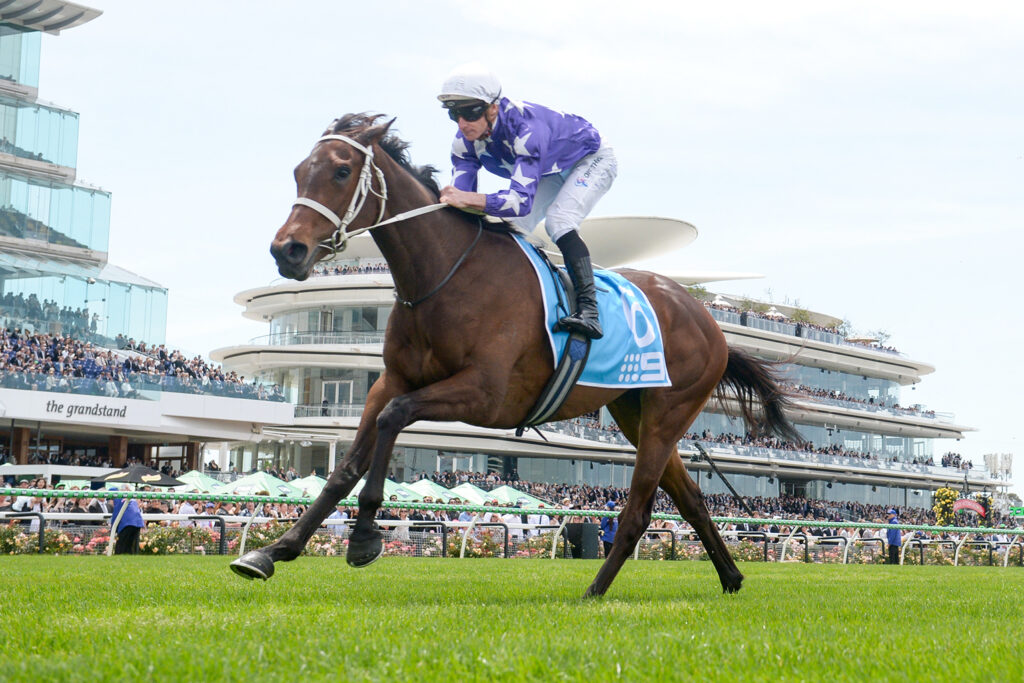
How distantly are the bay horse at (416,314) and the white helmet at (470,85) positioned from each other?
0.38m

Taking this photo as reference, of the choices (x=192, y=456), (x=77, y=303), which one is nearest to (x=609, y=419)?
(x=192, y=456)

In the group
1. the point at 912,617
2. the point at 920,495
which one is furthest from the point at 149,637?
the point at 920,495

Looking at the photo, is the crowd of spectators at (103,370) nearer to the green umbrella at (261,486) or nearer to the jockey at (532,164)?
the green umbrella at (261,486)

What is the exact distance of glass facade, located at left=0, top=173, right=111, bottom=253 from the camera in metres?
41.1

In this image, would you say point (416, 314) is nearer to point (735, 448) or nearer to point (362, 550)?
point (362, 550)

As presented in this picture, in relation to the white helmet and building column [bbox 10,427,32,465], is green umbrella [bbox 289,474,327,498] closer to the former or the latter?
building column [bbox 10,427,32,465]

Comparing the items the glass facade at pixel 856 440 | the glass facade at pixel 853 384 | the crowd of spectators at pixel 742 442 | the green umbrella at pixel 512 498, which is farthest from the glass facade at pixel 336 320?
the glass facade at pixel 853 384

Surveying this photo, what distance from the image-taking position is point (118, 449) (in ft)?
129

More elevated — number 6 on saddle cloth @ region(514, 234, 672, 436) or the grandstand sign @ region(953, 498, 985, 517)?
number 6 on saddle cloth @ region(514, 234, 672, 436)

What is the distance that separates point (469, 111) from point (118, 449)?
36385 mm

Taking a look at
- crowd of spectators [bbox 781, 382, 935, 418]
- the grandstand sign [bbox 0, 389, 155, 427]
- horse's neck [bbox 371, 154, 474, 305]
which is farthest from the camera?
crowd of spectators [bbox 781, 382, 935, 418]

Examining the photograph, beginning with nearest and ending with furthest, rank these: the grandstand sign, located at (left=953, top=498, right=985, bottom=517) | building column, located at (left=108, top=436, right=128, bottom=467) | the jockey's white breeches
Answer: the jockey's white breeches
building column, located at (left=108, top=436, right=128, bottom=467)
the grandstand sign, located at (left=953, top=498, right=985, bottom=517)

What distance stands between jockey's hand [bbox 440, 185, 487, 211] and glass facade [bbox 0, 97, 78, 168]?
40.7m

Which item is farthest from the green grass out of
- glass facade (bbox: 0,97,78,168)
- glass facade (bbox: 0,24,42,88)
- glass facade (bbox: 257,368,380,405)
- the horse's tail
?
glass facade (bbox: 257,368,380,405)
